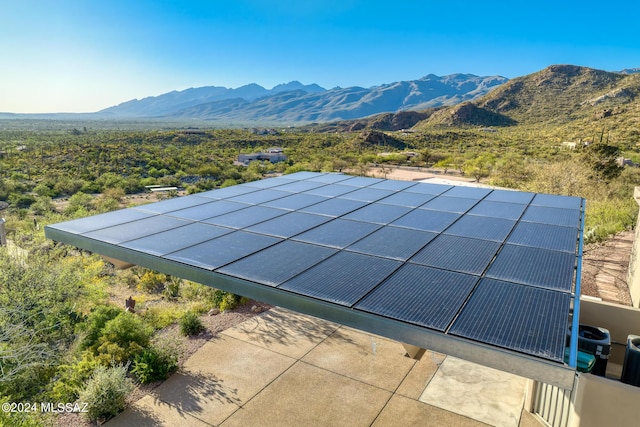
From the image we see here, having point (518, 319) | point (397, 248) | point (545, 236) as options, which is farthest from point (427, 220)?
point (518, 319)

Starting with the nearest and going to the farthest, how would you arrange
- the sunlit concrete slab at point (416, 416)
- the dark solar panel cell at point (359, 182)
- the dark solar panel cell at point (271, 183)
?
the sunlit concrete slab at point (416, 416) < the dark solar panel cell at point (271, 183) < the dark solar panel cell at point (359, 182)

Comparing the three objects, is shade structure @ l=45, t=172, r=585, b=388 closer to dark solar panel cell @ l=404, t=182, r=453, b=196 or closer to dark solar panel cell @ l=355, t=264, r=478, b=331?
dark solar panel cell @ l=355, t=264, r=478, b=331

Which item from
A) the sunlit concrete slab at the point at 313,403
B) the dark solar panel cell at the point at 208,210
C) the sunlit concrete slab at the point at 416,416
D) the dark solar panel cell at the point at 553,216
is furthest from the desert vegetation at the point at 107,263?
the dark solar panel cell at the point at 553,216

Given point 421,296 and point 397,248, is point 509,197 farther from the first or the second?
point 421,296

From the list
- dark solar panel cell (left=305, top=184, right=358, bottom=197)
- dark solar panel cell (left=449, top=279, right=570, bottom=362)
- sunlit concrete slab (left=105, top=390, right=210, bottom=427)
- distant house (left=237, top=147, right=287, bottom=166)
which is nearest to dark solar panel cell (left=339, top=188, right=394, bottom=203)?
dark solar panel cell (left=305, top=184, right=358, bottom=197)

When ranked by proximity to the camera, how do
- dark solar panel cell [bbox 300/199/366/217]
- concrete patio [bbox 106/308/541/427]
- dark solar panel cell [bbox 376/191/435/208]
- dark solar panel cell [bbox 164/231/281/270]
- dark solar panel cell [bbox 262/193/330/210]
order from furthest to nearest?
dark solar panel cell [bbox 376/191/435/208], dark solar panel cell [bbox 262/193/330/210], dark solar panel cell [bbox 300/199/366/217], concrete patio [bbox 106/308/541/427], dark solar panel cell [bbox 164/231/281/270]

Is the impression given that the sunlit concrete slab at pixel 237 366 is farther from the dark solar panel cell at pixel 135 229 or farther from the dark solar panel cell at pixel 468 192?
the dark solar panel cell at pixel 468 192

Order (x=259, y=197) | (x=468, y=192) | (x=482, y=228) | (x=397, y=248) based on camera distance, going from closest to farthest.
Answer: (x=397, y=248), (x=482, y=228), (x=259, y=197), (x=468, y=192)
